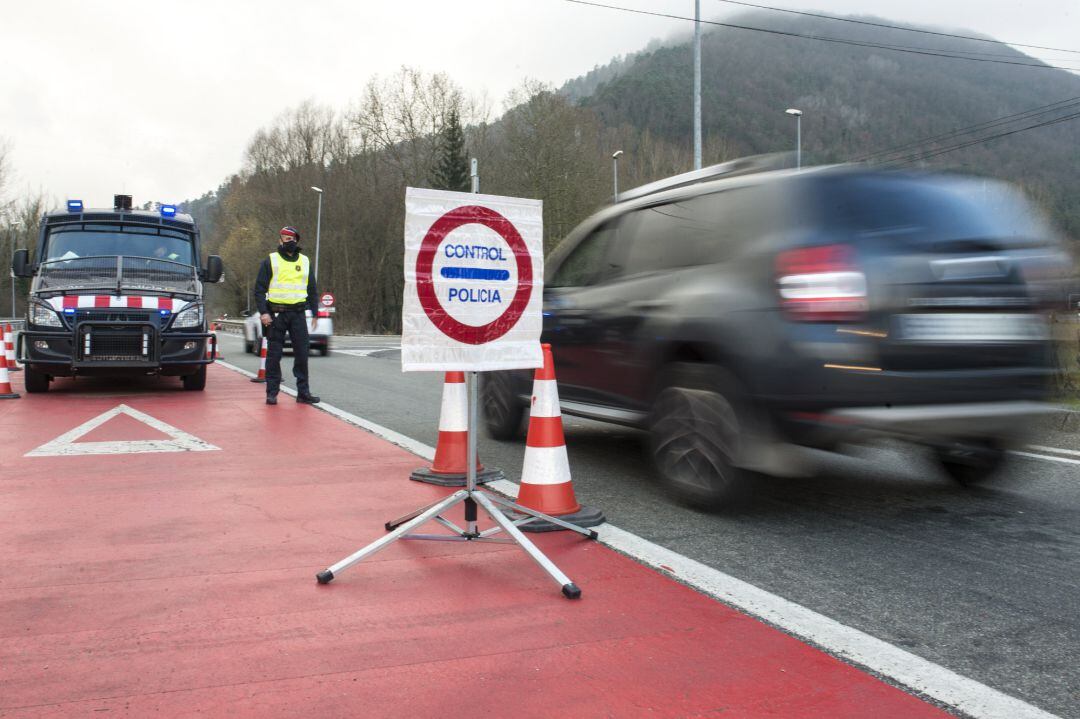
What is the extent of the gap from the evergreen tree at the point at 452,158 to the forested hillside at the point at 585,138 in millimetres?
217

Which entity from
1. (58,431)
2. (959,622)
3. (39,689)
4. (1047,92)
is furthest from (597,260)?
(1047,92)

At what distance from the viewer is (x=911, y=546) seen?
4320 millimetres

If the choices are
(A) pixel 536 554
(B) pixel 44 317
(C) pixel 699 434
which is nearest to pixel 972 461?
(C) pixel 699 434

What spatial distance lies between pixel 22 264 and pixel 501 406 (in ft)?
24.2

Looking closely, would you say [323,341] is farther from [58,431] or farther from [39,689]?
[39,689]

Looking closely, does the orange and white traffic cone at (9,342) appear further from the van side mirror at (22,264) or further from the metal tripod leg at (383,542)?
the metal tripod leg at (383,542)

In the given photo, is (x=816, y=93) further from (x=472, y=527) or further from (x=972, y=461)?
(x=472, y=527)

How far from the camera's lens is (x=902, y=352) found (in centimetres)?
418

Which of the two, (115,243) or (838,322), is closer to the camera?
(838,322)

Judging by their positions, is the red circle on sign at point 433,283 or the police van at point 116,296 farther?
the police van at point 116,296

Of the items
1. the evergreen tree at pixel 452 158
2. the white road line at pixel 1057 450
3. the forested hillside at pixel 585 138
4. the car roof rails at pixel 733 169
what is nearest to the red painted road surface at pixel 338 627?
the car roof rails at pixel 733 169

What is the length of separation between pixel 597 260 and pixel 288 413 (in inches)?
177

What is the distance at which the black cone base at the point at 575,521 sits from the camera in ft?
14.9

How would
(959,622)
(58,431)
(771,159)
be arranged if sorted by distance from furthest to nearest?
(58,431)
(771,159)
(959,622)
